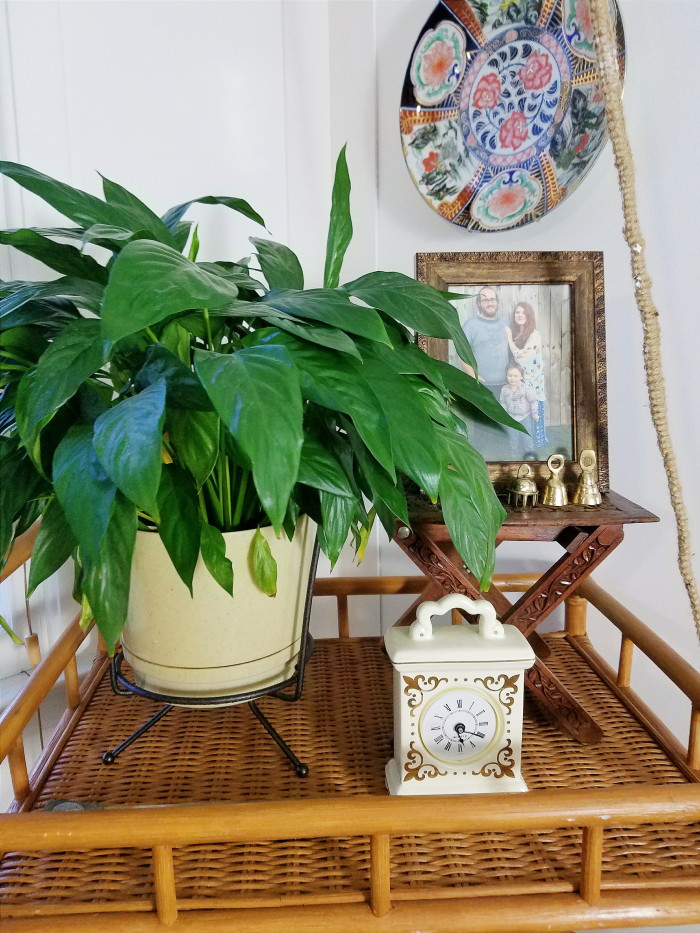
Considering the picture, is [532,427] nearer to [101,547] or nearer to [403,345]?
[403,345]

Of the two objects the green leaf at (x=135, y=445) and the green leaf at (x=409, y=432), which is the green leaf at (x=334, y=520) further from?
the green leaf at (x=135, y=445)

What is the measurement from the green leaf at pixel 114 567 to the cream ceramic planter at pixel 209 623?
0.40 ft

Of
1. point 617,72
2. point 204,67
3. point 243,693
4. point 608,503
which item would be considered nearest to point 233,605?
point 243,693

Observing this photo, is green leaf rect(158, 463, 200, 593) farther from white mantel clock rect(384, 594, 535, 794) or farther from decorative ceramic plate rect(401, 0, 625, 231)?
decorative ceramic plate rect(401, 0, 625, 231)

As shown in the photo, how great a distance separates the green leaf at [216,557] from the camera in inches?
25.6

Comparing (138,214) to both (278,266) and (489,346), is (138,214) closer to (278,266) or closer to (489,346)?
(278,266)

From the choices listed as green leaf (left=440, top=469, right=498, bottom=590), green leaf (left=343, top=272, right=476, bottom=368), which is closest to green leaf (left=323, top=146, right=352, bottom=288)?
green leaf (left=343, top=272, right=476, bottom=368)

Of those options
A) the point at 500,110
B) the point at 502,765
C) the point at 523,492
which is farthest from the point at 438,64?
the point at 502,765

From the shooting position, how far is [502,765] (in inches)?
29.5

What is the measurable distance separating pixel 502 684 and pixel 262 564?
0.93ft

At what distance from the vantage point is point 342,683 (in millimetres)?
1028

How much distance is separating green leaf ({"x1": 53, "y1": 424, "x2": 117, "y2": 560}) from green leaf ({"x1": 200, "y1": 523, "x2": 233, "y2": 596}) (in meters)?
0.12

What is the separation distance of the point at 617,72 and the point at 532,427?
1.57 ft

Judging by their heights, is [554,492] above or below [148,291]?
below
